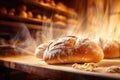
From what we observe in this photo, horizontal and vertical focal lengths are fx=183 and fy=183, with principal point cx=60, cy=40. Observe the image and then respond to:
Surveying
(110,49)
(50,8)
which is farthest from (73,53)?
(50,8)

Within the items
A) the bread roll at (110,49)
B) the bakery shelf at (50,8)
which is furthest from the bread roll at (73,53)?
the bakery shelf at (50,8)

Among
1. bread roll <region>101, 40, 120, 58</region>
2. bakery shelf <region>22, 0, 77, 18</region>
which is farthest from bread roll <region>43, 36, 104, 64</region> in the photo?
bakery shelf <region>22, 0, 77, 18</region>

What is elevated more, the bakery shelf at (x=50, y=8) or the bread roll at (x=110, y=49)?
the bakery shelf at (x=50, y=8)

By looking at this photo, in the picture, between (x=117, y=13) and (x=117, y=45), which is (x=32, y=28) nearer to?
(x=117, y=13)

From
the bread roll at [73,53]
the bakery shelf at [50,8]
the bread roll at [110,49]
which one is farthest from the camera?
the bakery shelf at [50,8]

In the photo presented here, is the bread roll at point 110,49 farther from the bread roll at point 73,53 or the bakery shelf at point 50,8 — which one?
the bakery shelf at point 50,8

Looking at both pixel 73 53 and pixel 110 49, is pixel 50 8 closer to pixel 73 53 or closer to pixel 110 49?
pixel 110 49

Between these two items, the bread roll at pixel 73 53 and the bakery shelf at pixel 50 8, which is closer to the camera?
the bread roll at pixel 73 53

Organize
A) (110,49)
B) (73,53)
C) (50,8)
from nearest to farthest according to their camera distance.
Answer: (73,53)
(110,49)
(50,8)

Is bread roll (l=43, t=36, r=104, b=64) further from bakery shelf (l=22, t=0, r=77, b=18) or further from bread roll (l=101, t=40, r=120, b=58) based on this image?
bakery shelf (l=22, t=0, r=77, b=18)
